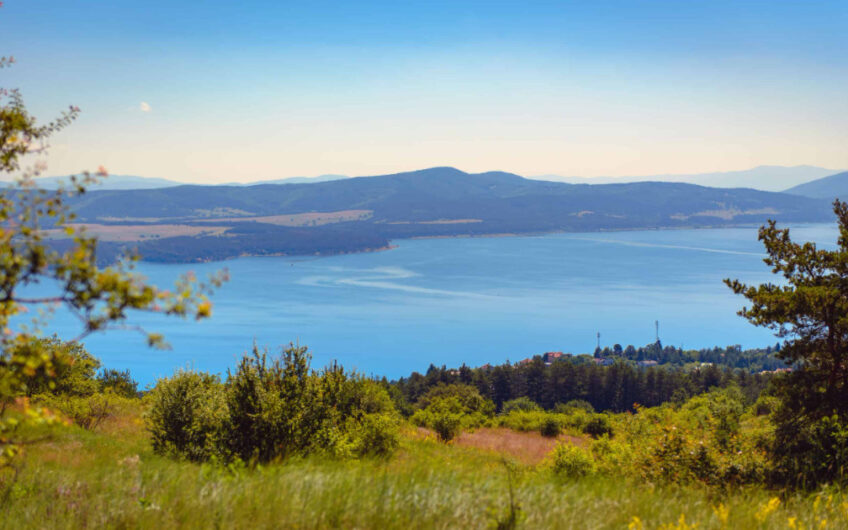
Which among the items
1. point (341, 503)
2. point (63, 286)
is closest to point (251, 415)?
point (341, 503)

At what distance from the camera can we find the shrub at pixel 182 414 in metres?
11.7

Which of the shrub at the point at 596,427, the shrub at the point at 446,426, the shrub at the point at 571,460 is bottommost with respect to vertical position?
the shrub at the point at 596,427

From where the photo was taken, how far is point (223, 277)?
11.1 feet

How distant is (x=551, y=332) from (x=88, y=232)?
15028 centimetres

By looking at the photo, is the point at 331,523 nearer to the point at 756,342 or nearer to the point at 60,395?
the point at 60,395


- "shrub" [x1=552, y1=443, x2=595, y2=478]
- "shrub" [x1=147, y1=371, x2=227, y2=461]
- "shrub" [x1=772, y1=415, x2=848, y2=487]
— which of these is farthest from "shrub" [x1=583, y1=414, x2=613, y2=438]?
"shrub" [x1=147, y1=371, x2=227, y2=461]

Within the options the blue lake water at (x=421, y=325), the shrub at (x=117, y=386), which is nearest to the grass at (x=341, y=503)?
the shrub at (x=117, y=386)

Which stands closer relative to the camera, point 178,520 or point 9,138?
point 9,138

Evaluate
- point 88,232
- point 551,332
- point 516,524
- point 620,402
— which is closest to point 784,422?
point 516,524

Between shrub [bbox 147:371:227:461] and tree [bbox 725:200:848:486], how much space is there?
1109cm

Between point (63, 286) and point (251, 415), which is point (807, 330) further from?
point (63, 286)

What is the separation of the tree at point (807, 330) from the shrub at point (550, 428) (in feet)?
70.8

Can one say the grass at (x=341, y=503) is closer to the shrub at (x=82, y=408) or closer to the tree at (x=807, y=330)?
the tree at (x=807, y=330)

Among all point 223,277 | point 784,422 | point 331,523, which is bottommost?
point 784,422
